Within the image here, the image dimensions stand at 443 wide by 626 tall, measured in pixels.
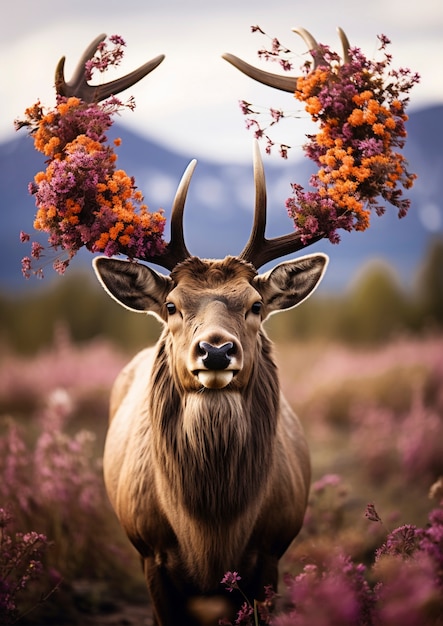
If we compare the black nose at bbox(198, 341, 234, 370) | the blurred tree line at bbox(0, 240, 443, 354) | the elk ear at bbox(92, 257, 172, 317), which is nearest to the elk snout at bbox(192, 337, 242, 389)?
the black nose at bbox(198, 341, 234, 370)

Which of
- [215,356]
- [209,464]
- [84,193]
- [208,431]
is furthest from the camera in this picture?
[84,193]

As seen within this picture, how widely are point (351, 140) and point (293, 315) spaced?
1758 centimetres

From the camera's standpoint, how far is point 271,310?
17.5 feet

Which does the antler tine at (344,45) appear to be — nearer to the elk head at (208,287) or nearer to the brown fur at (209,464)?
the elk head at (208,287)

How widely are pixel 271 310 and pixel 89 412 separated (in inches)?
337

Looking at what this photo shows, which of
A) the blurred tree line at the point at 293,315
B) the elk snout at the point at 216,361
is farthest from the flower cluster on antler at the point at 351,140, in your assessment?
the blurred tree line at the point at 293,315

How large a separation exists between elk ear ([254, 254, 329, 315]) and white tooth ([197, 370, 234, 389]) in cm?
92

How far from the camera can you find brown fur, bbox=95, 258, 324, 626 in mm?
4805

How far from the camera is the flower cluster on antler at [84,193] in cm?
516

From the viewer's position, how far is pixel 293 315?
22906mm

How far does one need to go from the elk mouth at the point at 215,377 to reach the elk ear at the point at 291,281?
0.92 m

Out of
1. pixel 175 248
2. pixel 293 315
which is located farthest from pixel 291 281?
pixel 293 315

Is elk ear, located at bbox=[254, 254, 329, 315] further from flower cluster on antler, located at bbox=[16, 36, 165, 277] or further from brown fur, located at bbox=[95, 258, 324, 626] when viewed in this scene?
flower cluster on antler, located at bbox=[16, 36, 165, 277]

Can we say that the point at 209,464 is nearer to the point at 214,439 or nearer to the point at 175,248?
the point at 214,439
